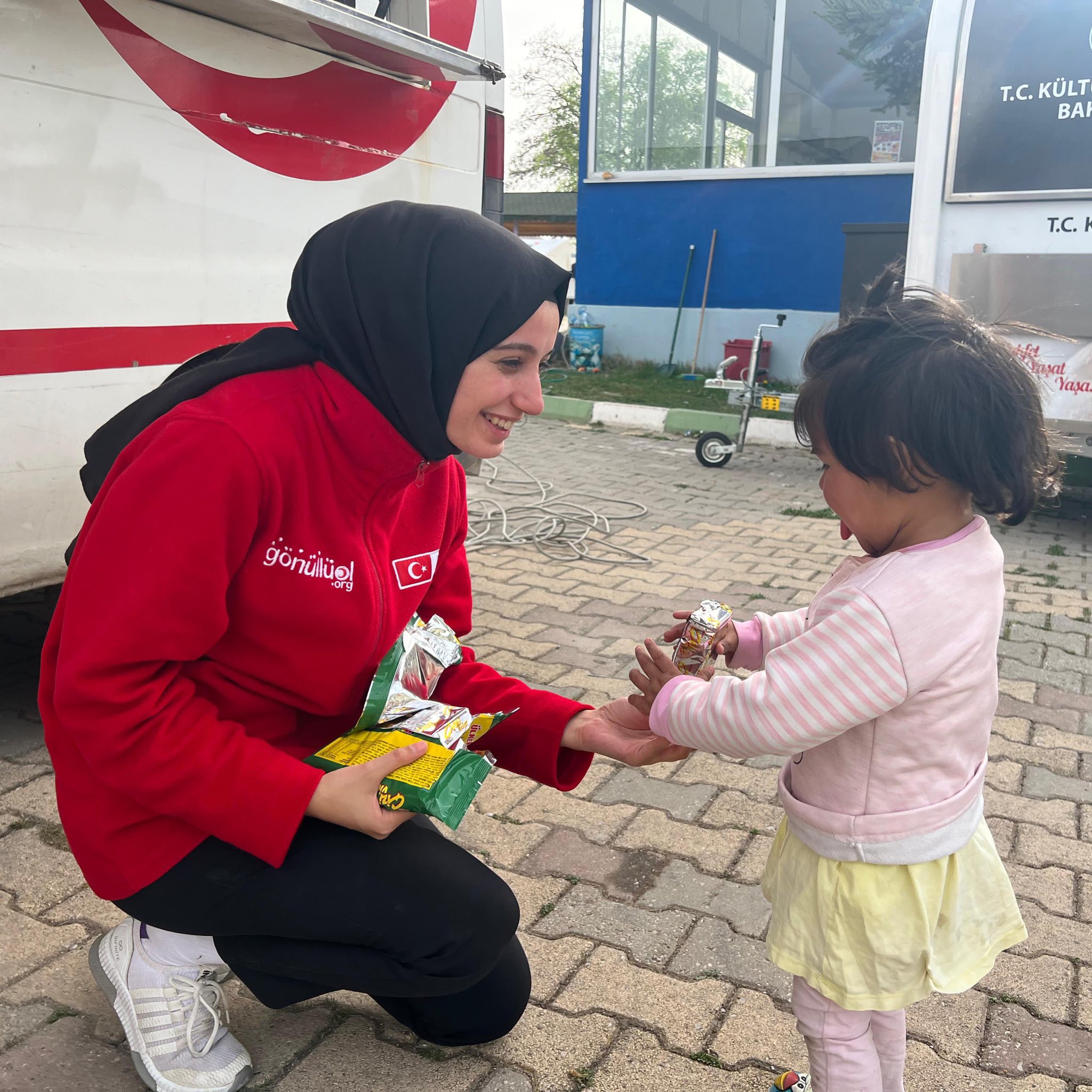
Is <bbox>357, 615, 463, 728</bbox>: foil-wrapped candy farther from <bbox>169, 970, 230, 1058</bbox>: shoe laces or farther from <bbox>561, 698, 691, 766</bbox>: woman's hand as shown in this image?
<bbox>169, 970, 230, 1058</bbox>: shoe laces

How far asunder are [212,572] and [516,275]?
2.34 feet

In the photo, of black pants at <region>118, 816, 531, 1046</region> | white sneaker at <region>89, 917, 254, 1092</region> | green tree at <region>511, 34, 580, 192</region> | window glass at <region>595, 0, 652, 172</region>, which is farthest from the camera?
green tree at <region>511, 34, 580, 192</region>

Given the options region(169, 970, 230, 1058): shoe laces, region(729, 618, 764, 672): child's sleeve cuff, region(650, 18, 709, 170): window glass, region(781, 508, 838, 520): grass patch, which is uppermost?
region(650, 18, 709, 170): window glass

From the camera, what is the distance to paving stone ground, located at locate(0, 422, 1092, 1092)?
2.00 m

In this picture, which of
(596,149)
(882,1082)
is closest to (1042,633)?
(882,1082)

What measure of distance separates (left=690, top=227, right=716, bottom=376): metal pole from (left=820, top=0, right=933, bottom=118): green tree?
2.20m

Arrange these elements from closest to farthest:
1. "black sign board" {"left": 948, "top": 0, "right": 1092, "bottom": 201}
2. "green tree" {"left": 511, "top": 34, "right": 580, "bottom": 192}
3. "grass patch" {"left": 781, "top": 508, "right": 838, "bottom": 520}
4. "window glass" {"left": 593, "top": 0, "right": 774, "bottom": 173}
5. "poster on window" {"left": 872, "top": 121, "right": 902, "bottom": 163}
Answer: "black sign board" {"left": 948, "top": 0, "right": 1092, "bottom": 201} → "grass patch" {"left": 781, "top": 508, "right": 838, "bottom": 520} → "poster on window" {"left": 872, "top": 121, "right": 902, "bottom": 163} → "window glass" {"left": 593, "top": 0, "right": 774, "bottom": 173} → "green tree" {"left": 511, "top": 34, "right": 580, "bottom": 192}

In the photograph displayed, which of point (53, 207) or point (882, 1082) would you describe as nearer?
point (882, 1082)

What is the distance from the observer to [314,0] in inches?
112

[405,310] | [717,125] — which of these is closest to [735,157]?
[717,125]

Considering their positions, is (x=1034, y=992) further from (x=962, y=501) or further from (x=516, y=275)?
(x=516, y=275)

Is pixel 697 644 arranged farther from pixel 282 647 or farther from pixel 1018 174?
pixel 1018 174

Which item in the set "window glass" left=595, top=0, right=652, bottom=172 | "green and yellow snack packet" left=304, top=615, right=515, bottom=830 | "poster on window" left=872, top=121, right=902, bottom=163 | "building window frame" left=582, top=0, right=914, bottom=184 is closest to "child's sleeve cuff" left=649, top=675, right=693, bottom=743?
"green and yellow snack packet" left=304, top=615, right=515, bottom=830

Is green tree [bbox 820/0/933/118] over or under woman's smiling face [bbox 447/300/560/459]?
over
